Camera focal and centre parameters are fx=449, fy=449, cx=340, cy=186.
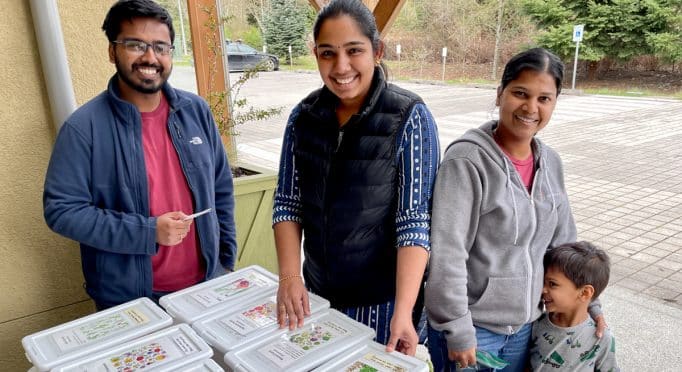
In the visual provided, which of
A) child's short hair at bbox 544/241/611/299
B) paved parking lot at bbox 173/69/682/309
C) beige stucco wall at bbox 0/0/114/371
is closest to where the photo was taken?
child's short hair at bbox 544/241/611/299

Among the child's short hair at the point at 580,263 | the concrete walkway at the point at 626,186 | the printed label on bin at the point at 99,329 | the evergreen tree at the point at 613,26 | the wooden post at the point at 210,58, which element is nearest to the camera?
the printed label on bin at the point at 99,329

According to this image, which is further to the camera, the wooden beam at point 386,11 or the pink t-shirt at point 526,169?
the wooden beam at point 386,11

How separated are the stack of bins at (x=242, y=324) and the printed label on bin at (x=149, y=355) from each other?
59mm

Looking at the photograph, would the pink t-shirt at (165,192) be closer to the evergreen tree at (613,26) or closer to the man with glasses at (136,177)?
the man with glasses at (136,177)

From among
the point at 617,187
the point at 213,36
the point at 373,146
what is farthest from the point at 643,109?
the point at 373,146

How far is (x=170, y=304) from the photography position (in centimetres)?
120

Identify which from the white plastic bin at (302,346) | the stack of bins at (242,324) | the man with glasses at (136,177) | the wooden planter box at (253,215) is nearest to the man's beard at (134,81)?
the man with glasses at (136,177)

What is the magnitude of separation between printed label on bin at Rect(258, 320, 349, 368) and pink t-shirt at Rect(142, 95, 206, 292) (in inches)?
23.3

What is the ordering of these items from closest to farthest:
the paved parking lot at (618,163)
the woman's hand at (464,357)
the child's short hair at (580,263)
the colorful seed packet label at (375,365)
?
the colorful seed packet label at (375,365), the woman's hand at (464,357), the child's short hair at (580,263), the paved parking lot at (618,163)

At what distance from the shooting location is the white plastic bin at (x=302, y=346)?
0.95m

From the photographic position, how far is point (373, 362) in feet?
3.17

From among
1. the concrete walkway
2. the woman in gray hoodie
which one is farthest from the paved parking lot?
the woman in gray hoodie

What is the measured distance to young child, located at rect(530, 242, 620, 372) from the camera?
145 centimetres

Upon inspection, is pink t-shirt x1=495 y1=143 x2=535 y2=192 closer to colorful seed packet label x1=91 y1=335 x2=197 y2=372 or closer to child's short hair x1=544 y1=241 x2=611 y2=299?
child's short hair x1=544 y1=241 x2=611 y2=299
